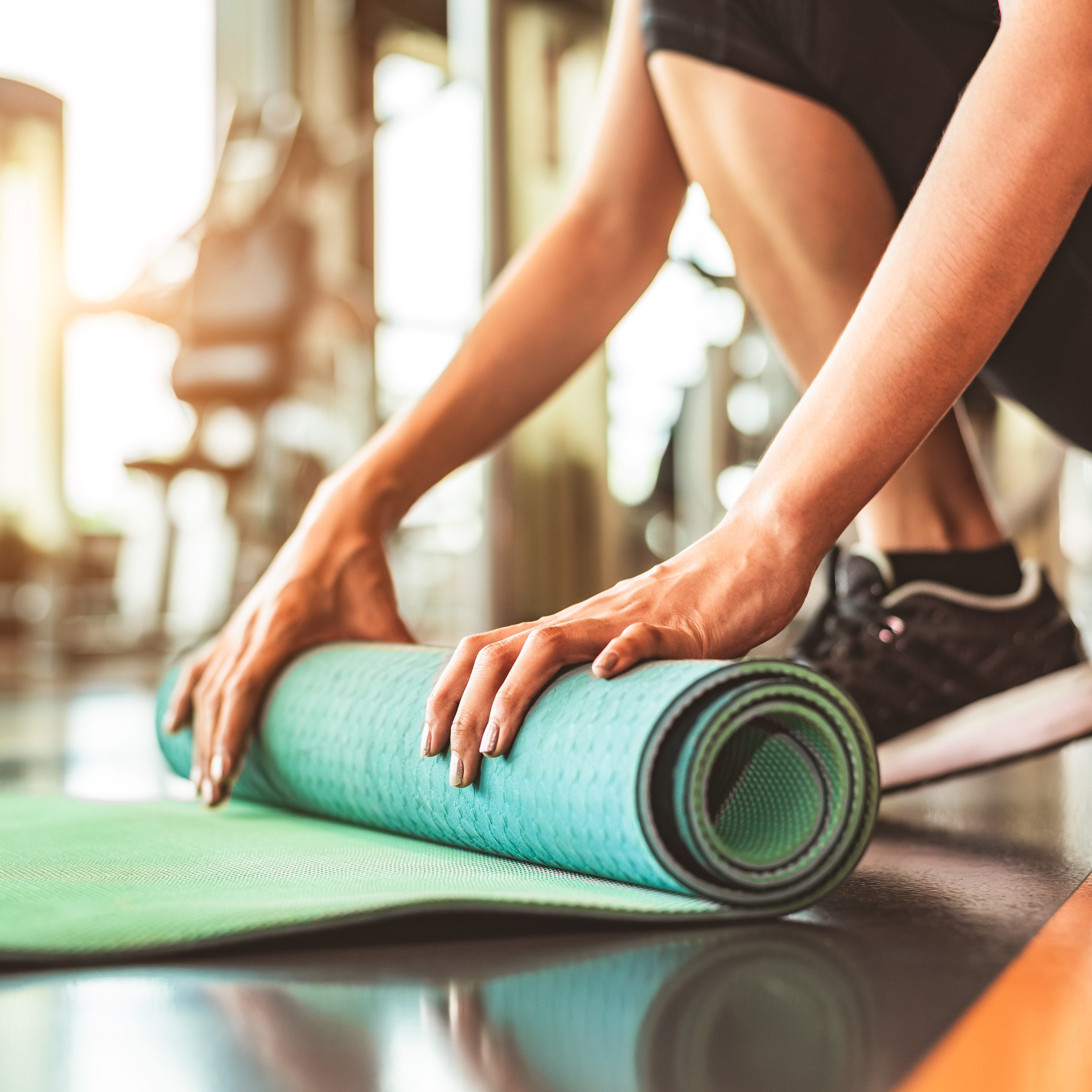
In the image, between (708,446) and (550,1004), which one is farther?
(708,446)

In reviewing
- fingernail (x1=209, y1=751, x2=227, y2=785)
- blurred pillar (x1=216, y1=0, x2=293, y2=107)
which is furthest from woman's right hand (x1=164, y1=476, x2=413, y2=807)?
blurred pillar (x1=216, y1=0, x2=293, y2=107)

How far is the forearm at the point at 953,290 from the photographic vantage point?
2.30 ft

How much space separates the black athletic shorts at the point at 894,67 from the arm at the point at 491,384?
0.12 m

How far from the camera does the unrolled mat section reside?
58 centimetres

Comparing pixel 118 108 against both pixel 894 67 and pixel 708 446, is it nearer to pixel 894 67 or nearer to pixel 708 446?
pixel 708 446

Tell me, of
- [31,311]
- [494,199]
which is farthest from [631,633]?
[31,311]

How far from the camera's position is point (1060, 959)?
542 millimetres

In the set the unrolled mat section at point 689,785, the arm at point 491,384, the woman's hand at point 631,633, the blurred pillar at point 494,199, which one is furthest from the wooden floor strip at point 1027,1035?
the blurred pillar at point 494,199

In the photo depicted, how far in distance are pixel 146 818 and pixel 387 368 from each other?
4.39 m

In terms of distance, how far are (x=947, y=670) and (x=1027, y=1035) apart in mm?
556

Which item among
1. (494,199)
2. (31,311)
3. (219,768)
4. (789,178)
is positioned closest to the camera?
(219,768)

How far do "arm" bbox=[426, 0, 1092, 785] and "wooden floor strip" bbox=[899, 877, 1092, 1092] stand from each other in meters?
0.23

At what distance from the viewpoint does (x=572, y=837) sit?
0.64 metres

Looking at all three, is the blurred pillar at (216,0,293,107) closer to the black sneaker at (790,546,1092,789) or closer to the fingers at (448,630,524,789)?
the black sneaker at (790,546,1092,789)
